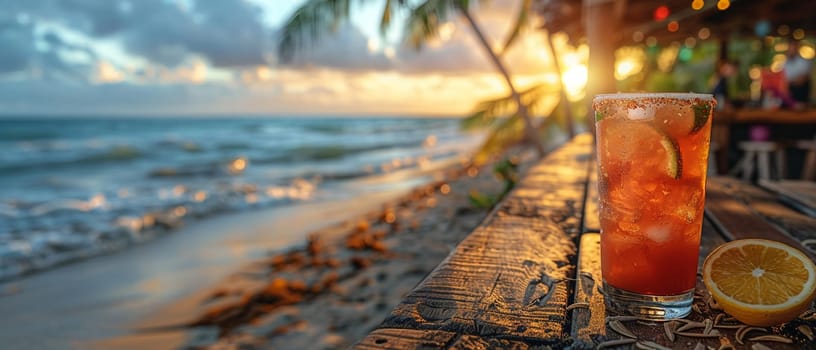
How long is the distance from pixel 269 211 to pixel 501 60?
4302 millimetres

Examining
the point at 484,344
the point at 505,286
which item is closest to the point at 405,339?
the point at 484,344

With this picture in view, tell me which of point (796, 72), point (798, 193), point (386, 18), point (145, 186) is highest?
point (386, 18)

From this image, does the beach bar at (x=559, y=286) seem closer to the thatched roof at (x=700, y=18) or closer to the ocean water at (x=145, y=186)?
the thatched roof at (x=700, y=18)

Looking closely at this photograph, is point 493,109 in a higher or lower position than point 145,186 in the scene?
higher

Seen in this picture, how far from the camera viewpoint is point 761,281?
2.93 feet

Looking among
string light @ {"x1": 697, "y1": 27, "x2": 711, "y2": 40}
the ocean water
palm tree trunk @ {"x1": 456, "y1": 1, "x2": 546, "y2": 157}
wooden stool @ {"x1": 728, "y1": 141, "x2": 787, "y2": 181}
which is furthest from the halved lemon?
string light @ {"x1": 697, "y1": 27, "x2": 711, "y2": 40}

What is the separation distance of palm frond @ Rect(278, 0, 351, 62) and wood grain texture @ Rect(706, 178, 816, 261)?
5628 millimetres

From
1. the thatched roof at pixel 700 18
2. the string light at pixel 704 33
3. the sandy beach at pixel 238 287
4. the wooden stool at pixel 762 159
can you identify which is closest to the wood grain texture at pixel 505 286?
the sandy beach at pixel 238 287

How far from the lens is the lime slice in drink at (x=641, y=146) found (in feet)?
3.01

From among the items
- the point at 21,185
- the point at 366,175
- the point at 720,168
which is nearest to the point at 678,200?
the point at 720,168

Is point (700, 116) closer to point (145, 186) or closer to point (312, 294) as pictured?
point (312, 294)

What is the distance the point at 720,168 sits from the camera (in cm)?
518

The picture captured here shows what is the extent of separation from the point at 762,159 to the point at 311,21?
5781mm

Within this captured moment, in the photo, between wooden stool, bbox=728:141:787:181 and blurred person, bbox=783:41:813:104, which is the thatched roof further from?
wooden stool, bbox=728:141:787:181
